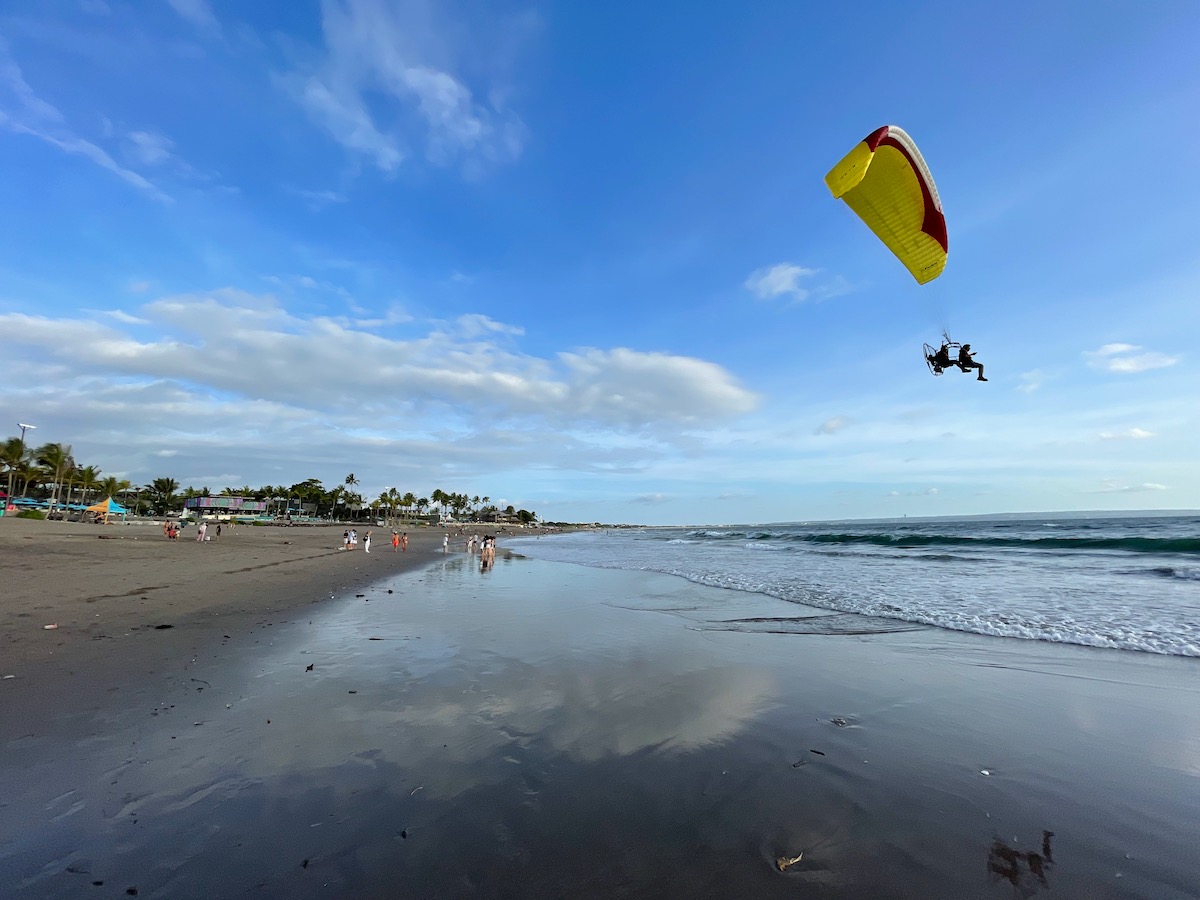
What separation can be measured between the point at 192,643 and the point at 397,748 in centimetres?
518

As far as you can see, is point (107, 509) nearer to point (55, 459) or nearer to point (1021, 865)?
point (55, 459)

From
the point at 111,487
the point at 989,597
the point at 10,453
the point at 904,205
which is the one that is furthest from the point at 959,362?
the point at 111,487

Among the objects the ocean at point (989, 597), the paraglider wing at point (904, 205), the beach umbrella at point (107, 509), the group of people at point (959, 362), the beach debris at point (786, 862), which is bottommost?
the ocean at point (989, 597)

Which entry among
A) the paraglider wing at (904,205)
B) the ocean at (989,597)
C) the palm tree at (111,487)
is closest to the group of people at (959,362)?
the paraglider wing at (904,205)

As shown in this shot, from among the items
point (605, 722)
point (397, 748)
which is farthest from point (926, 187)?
point (397, 748)

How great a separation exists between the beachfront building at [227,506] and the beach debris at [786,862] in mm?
129487

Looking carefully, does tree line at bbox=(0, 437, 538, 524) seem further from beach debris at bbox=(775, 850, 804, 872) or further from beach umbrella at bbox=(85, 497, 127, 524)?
beach debris at bbox=(775, 850, 804, 872)

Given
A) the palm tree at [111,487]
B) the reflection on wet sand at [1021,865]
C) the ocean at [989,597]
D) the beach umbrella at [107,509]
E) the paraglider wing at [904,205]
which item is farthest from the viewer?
the palm tree at [111,487]

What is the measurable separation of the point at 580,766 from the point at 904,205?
11.4 m

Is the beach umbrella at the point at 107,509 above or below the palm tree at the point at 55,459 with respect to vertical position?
below

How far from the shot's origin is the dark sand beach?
2.97 m

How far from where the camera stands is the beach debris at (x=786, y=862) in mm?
3021

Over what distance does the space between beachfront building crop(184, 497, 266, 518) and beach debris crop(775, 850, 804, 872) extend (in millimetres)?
129487

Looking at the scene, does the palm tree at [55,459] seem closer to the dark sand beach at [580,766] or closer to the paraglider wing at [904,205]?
the dark sand beach at [580,766]
